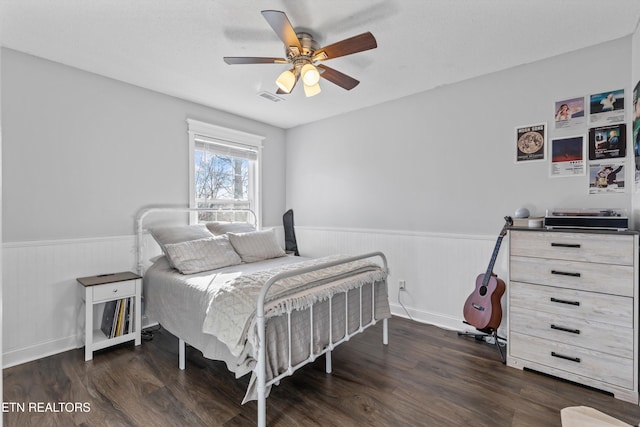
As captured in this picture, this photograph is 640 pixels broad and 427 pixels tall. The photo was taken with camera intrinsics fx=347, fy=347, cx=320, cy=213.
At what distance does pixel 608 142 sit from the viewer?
2.62 meters

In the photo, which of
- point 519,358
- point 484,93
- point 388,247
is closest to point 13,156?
point 388,247

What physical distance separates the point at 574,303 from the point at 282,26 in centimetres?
265

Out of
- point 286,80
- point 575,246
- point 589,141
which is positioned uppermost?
point 286,80

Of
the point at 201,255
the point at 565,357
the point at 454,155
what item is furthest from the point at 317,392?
the point at 454,155

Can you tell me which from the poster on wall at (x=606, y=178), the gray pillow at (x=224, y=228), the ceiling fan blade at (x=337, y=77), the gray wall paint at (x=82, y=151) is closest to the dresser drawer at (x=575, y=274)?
the poster on wall at (x=606, y=178)

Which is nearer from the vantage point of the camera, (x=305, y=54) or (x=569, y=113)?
(x=305, y=54)

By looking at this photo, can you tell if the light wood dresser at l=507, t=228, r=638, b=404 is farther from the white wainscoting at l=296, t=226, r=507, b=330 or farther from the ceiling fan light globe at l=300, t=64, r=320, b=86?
the ceiling fan light globe at l=300, t=64, r=320, b=86

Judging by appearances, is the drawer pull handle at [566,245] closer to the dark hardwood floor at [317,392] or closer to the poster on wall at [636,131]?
the poster on wall at [636,131]

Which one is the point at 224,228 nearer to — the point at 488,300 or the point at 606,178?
the point at 488,300

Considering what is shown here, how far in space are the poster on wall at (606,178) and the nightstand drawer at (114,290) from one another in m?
3.83

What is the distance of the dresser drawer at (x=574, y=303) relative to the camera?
2.25 m

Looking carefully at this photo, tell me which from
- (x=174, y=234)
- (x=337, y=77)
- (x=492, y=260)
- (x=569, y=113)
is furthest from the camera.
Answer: (x=174, y=234)

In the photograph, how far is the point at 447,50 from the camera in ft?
8.89

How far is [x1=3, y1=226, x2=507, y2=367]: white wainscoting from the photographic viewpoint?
2723mm
